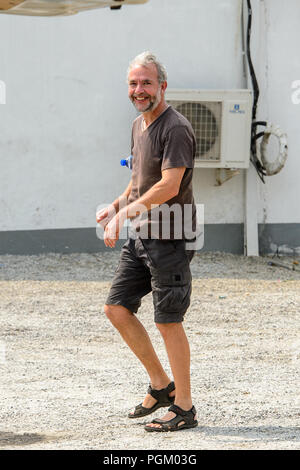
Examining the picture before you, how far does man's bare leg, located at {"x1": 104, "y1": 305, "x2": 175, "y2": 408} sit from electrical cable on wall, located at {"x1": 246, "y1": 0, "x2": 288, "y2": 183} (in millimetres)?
6087

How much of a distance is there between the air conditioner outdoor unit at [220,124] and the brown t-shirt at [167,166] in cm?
593

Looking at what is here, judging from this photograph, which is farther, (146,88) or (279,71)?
(279,71)

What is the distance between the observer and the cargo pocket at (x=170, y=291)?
15.2 ft

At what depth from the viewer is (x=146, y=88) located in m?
4.63

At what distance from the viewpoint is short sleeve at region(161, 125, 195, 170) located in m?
4.54

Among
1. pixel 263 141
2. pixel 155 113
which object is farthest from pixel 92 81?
pixel 155 113

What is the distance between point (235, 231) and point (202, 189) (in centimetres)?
73

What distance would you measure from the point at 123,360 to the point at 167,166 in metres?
2.34

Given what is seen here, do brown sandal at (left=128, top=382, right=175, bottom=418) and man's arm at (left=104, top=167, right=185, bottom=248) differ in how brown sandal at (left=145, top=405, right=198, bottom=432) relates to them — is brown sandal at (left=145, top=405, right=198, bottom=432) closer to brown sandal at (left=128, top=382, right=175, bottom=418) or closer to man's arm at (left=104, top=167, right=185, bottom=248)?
brown sandal at (left=128, top=382, right=175, bottom=418)

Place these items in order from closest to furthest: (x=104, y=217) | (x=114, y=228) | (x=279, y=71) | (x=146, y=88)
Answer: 1. (x=114, y=228)
2. (x=146, y=88)
3. (x=104, y=217)
4. (x=279, y=71)

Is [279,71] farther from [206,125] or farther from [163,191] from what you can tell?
[163,191]

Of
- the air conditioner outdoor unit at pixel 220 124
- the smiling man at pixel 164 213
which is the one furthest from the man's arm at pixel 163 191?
the air conditioner outdoor unit at pixel 220 124

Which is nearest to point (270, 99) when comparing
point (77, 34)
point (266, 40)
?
point (266, 40)
